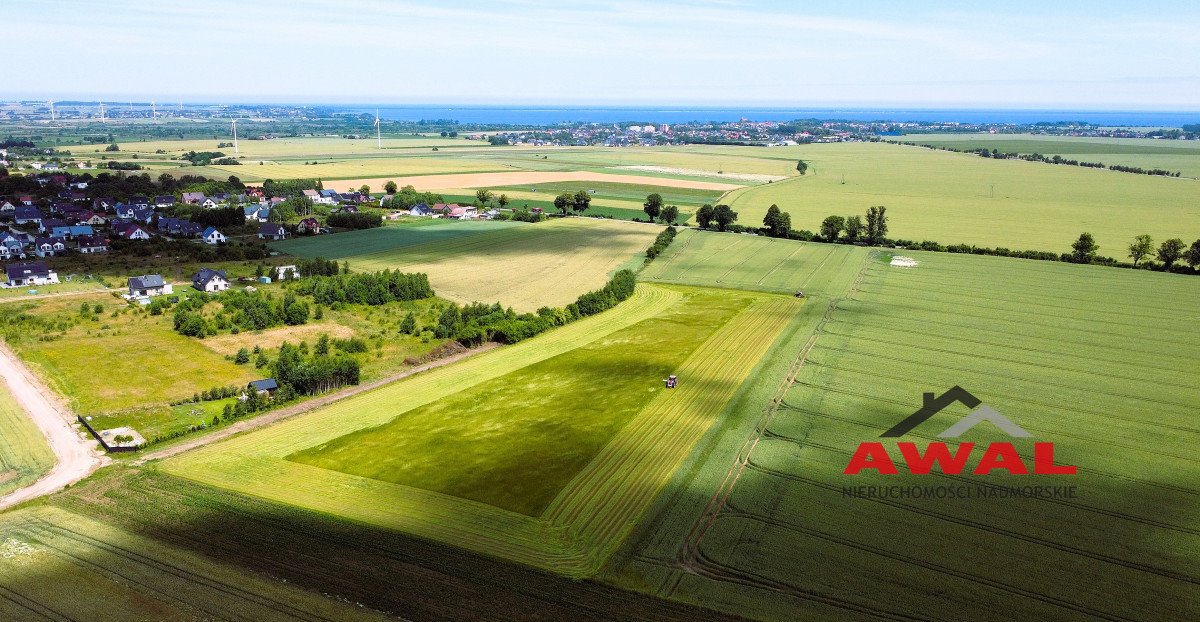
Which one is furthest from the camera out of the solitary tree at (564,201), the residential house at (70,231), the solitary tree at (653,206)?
the solitary tree at (564,201)

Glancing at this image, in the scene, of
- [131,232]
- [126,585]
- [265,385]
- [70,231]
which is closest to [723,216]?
[265,385]

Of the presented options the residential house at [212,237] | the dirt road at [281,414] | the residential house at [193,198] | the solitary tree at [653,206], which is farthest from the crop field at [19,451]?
the residential house at [193,198]

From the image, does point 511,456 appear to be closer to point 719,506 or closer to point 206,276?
point 719,506

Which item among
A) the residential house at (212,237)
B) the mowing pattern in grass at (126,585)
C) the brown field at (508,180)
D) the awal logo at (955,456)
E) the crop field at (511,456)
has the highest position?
the brown field at (508,180)

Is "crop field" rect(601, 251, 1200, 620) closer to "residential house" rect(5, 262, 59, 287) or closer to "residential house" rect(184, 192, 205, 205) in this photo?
"residential house" rect(5, 262, 59, 287)

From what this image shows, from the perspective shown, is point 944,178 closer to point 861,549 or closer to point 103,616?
point 861,549

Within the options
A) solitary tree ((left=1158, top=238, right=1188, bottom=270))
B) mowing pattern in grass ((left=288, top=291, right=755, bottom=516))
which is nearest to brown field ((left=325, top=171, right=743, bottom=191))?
solitary tree ((left=1158, top=238, right=1188, bottom=270))

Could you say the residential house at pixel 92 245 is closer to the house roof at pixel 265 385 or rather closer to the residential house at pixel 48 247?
the residential house at pixel 48 247
